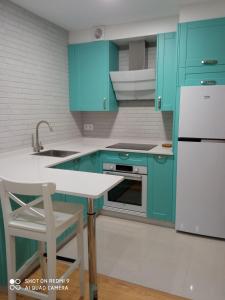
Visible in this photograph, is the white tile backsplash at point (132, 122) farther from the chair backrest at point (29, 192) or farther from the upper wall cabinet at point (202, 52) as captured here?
the chair backrest at point (29, 192)

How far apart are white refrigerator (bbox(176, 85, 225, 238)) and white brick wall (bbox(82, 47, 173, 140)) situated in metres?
0.79

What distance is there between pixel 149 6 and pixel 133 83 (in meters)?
0.93

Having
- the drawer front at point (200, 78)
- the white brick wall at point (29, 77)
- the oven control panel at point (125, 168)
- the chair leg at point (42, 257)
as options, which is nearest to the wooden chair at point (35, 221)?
the chair leg at point (42, 257)

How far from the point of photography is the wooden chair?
136 cm

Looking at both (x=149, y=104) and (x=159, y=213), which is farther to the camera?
(x=149, y=104)

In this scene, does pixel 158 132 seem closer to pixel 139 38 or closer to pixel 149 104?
pixel 149 104

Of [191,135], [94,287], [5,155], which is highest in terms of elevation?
[191,135]

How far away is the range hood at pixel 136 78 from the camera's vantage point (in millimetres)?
3166

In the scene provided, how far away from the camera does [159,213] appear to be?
9.62ft

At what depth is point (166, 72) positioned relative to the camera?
9.55 feet

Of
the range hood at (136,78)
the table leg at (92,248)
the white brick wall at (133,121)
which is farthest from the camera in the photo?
the white brick wall at (133,121)

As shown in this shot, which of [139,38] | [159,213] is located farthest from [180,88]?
[159,213]

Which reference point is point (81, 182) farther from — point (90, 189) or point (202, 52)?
point (202, 52)

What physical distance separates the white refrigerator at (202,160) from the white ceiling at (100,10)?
3.17ft
